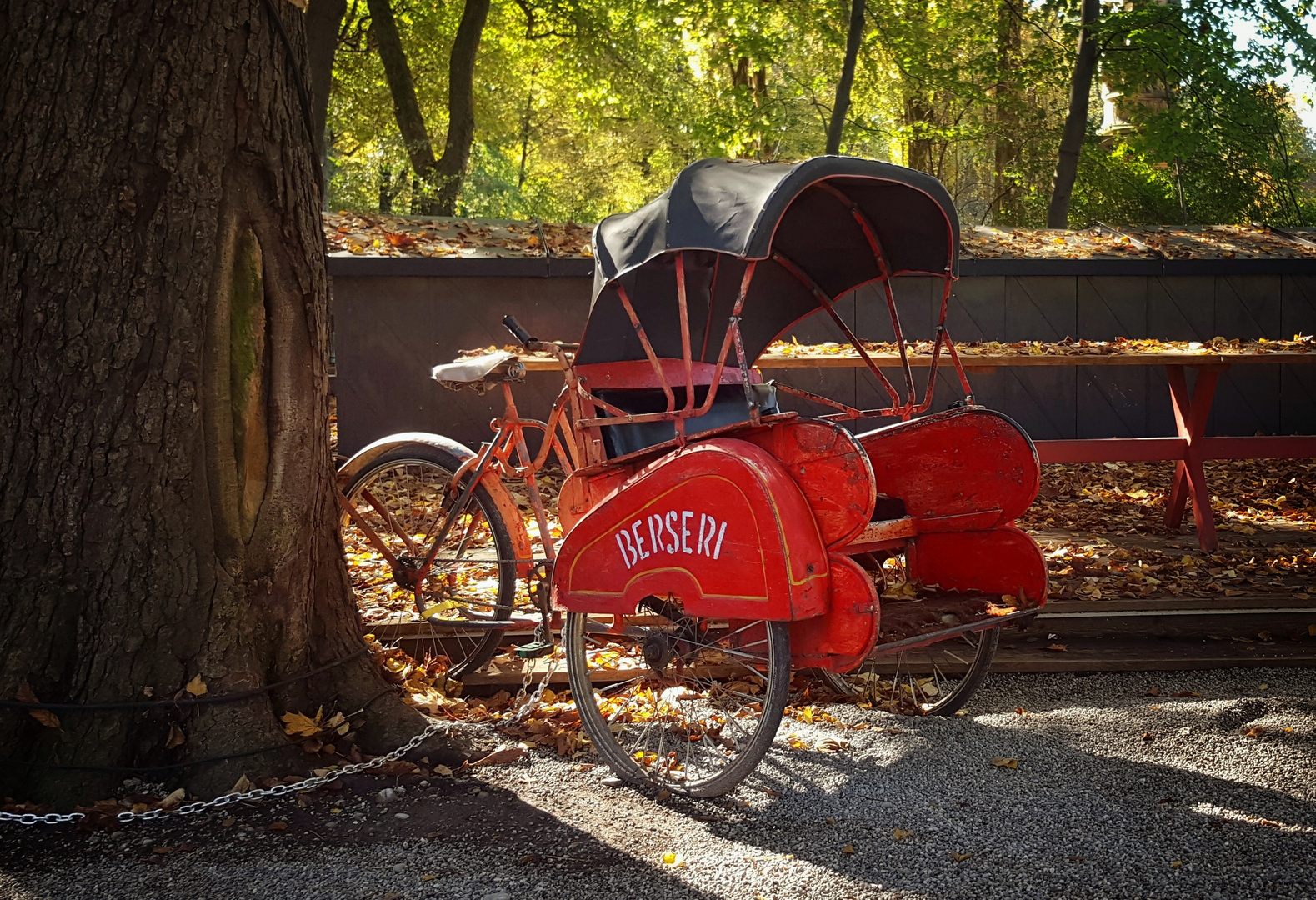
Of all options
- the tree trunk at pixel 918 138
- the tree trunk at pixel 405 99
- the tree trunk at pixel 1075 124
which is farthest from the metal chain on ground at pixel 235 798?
the tree trunk at pixel 918 138

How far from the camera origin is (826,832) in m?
3.49

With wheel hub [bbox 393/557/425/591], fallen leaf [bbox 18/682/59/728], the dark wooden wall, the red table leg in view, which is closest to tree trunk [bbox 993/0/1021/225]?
the dark wooden wall

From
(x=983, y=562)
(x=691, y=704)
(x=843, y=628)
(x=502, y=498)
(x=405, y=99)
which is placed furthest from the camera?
(x=405, y=99)

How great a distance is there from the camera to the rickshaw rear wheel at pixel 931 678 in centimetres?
454

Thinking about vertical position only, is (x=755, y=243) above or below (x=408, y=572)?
above

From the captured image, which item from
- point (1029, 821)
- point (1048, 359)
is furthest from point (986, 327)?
point (1029, 821)

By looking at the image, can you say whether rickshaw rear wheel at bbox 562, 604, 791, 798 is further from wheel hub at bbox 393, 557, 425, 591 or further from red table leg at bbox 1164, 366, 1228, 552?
red table leg at bbox 1164, 366, 1228, 552

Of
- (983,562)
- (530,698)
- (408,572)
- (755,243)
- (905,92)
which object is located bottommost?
(530,698)

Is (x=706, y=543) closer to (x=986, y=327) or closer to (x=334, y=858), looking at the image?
(x=334, y=858)

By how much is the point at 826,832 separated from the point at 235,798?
1.96 meters

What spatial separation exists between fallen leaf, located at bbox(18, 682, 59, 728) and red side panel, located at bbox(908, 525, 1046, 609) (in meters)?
3.25

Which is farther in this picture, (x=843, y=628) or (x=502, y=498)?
(x=502, y=498)

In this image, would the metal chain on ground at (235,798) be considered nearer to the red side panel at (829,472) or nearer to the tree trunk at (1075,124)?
the red side panel at (829,472)

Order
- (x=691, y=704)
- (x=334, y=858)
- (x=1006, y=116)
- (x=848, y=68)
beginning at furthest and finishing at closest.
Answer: (x=1006, y=116) → (x=848, y=68) → (x=691, y=704) → (x=334, y=858)
